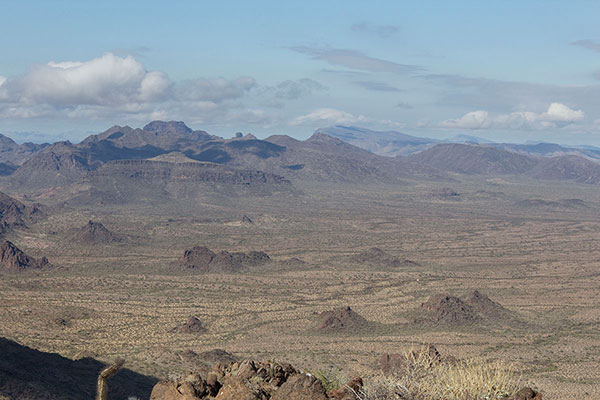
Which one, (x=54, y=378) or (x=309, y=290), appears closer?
(x=54, y=378)

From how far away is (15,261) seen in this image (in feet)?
257

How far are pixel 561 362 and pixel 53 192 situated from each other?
170 m

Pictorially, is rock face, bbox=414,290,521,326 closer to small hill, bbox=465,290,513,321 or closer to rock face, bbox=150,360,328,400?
small hill, bbox=465,290,513,321

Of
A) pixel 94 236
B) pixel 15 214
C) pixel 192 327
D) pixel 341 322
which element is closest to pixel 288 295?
pixel 341 322

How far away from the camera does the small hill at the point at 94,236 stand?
335ft

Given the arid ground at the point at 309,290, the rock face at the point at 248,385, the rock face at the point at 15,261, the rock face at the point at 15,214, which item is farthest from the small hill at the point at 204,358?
the rock face at the point at 15,214

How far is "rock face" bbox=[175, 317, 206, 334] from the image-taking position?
51656 mm

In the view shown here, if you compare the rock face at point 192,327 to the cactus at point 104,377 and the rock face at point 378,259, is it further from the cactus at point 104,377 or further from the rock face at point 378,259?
the cactus at point 104,377

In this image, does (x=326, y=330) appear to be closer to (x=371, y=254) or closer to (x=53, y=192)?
(x=371, y=254)

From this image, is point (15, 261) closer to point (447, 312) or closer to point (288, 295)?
point (288, 295)

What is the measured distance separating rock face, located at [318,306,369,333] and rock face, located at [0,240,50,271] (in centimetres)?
4402

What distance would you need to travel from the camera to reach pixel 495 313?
2360 inches

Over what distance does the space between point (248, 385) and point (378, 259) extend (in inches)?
3135

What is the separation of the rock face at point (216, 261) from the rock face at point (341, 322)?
99.1ft
